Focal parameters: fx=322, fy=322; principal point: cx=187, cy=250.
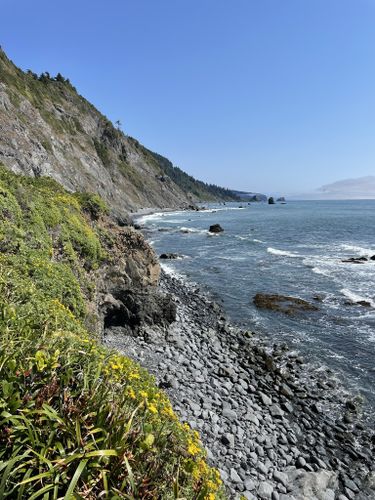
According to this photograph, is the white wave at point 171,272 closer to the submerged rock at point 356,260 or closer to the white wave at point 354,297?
the white wave at point 354,297

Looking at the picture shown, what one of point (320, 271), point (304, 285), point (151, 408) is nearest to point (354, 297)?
point (304, 285)

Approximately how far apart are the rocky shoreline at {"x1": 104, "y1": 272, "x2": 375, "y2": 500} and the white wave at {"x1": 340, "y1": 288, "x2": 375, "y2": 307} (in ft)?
36.6

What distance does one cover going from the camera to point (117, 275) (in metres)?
17.3

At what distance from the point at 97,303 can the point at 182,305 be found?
841cm

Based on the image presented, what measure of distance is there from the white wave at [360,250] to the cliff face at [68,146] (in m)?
45.6

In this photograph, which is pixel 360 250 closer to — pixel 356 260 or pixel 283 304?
pixel 356 260

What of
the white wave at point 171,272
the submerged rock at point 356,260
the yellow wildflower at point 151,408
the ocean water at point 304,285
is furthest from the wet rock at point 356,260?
the yellow wildflower at point 151,408

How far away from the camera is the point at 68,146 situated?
259 feet

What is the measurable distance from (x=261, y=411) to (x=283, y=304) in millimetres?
12841

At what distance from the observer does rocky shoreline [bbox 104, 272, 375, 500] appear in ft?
30.0

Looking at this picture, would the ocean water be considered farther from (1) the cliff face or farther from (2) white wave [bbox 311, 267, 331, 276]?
(1) the cliff face

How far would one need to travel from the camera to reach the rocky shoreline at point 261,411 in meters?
9.13

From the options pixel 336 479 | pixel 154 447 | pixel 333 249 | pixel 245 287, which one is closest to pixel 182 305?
pixel 245 287

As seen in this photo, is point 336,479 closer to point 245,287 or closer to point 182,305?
point 182,305
